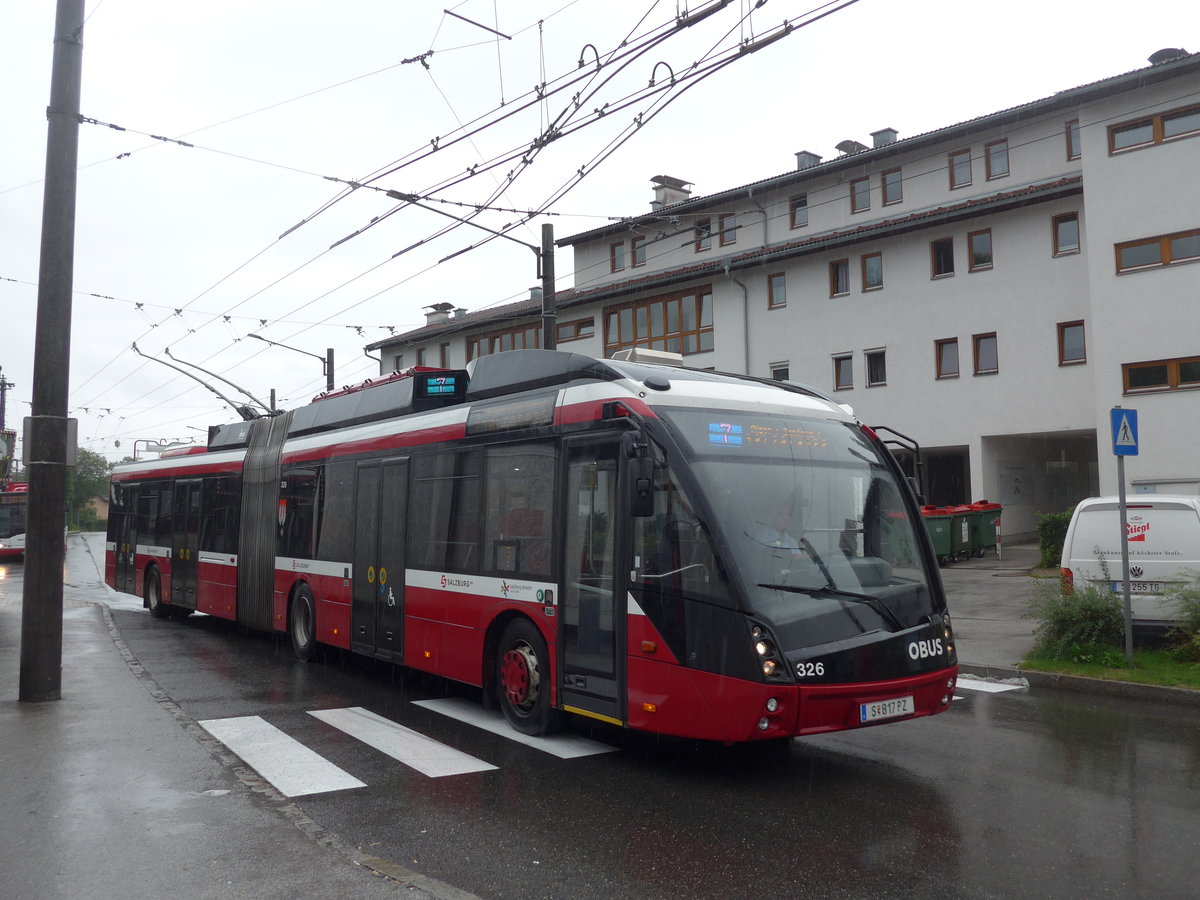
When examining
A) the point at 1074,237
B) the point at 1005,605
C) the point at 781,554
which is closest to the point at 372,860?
the point at 781,554

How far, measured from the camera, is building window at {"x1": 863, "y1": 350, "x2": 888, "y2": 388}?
3036 centimetres

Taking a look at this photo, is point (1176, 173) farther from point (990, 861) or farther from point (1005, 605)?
point (990, 861)

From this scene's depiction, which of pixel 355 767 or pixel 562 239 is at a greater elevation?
pixel 562 239

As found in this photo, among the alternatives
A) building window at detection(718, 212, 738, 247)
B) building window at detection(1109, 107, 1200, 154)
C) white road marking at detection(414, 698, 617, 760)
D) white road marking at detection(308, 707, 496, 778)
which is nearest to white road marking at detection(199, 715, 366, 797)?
white road marking at detection(308, 707, 496, 778)

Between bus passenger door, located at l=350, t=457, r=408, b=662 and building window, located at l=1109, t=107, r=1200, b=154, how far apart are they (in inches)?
820

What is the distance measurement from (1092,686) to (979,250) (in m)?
20.5

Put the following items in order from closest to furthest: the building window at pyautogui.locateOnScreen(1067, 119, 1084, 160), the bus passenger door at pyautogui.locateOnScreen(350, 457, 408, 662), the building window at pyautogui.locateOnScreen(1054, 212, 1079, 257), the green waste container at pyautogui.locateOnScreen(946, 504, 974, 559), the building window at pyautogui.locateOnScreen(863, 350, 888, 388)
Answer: the bus passenger door at pyautogui.locateOnScreen(350, 457, 408, 662) → the green waste container at pyautogui.locateOnScreen(946, 504, 974, 559) → the building window at pyautogui.locateOnScreen(1054, 212, 1079, 257) → the building window at pyautogui.locateOnScreen(1067, 119, 1084, 160) → the building window at pyautogui.locateOnScreen(863, 350, 888, 388)

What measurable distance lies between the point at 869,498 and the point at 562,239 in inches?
1431

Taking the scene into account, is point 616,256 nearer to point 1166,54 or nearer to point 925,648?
point 1166,54

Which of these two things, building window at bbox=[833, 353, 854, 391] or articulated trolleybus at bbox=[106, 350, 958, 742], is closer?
articulated trolleybus at bbox=[106, 350, 958, 742]

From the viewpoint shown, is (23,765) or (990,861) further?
(23,765)

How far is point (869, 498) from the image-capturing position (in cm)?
729

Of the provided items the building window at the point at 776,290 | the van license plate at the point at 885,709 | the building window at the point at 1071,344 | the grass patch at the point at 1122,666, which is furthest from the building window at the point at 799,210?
the van license plate at the point at 885,709

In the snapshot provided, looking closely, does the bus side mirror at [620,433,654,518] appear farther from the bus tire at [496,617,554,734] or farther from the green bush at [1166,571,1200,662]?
the green bush at [1166,571,1200,662]
